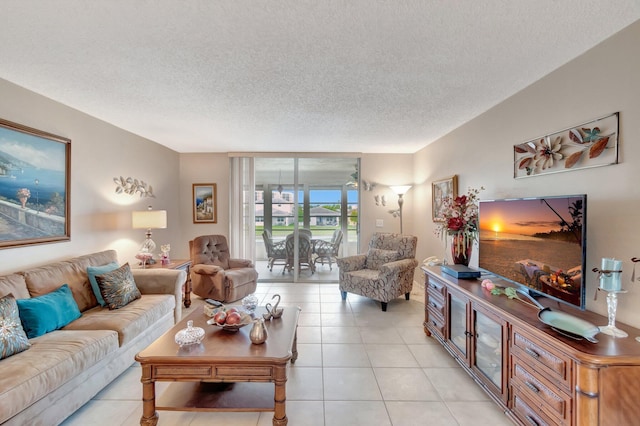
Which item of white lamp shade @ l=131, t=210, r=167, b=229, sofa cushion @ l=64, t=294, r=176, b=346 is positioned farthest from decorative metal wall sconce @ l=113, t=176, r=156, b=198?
sofa cushion @ l=64, t=294, r=176, b=346

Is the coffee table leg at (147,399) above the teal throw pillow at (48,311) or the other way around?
the other way around

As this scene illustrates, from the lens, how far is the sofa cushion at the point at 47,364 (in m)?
1.50

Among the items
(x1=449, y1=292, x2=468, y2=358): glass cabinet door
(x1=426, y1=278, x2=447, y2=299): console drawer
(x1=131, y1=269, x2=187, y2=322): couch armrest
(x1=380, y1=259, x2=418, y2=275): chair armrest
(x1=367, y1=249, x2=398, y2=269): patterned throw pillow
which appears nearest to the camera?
(x1=449, y1=292, x2=468, y2=358): glass cabinet door

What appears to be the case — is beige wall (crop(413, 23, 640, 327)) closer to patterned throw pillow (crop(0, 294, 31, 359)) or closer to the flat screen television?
the flat screen television

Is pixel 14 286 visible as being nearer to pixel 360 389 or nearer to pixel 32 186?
pixel 32 186

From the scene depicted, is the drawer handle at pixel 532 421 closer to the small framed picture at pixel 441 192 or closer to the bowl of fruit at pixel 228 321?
the bowl of fruit at pixel 228 321

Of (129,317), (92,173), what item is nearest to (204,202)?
(92,173)

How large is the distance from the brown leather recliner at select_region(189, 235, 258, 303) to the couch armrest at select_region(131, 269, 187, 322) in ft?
2.72

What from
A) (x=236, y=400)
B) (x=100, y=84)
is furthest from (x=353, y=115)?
(x=236, y=400)

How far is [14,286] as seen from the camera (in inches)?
84.1

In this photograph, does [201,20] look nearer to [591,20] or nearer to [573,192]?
[591,20]

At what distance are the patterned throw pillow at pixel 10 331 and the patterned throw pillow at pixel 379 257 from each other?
3.75m

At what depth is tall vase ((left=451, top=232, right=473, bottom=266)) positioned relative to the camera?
286 cm

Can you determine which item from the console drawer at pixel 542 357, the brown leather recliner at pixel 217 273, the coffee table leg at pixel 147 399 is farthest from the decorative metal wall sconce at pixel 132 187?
the console drawer at pixel 542 357
